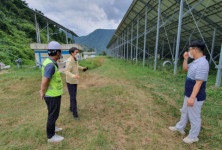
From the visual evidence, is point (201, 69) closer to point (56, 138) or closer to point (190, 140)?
point (190, 140)

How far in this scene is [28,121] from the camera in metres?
3.08

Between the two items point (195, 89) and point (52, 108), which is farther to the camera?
point (52, 108)

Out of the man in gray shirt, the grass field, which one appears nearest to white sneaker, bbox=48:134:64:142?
the grass field

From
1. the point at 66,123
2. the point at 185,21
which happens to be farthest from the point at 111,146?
the point at 185,21

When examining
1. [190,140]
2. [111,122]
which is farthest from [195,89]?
[111,122]

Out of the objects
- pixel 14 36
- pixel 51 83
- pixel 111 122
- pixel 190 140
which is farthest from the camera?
pixel 14 36

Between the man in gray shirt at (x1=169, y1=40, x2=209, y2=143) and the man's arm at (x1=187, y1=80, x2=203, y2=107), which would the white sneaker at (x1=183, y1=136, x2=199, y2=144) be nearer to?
the man in gray shirt at (x1=169, y1=40, x2=209, y2=143)

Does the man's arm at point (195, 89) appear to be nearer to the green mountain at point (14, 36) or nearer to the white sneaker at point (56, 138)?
the white sneaker at point (56, 138)

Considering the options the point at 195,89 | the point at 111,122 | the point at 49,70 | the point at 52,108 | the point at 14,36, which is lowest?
the point at 111,122

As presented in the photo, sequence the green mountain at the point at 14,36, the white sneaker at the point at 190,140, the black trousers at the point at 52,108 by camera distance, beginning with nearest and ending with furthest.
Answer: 1. the black trousers at the point at 52,108
2. the white sneaker at the point at 190,140
3. the green mountain at the point at 14,36

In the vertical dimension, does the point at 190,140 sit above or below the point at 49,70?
below

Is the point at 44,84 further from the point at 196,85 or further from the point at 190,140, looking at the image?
the point at 190,140

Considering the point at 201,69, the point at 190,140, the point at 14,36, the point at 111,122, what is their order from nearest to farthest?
the point at 201,69, the point at 190,140, the point at 111,122, the point at 14,36

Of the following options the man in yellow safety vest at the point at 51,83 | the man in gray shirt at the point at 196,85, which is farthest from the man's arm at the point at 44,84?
the man in gray shirt at the point at 196,85
